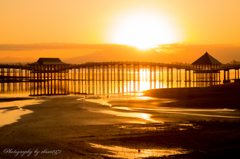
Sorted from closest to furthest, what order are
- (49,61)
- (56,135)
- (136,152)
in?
(136,152), (56,135), (49,61)

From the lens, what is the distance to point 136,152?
8414 mm

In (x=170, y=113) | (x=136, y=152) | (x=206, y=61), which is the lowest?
(x=136, y=152)

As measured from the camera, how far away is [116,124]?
1294 cm

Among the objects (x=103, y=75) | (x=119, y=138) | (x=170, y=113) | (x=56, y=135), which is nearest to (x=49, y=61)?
(x=103, y=75)

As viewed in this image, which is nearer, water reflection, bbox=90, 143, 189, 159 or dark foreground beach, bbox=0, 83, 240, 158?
water reflection, bbox=90, 143, 189, 159

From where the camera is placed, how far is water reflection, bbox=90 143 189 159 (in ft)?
26.5

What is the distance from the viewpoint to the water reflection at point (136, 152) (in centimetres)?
807

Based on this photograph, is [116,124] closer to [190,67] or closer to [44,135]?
[44,135]

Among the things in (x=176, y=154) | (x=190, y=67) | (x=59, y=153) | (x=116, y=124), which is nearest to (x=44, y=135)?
(x=59, y=153)

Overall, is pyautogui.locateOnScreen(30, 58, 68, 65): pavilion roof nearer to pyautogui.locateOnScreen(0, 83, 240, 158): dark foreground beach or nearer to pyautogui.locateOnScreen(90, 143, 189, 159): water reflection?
pyautogui.locateOnScreen(0, 83, 240, 158): dark foreground beach

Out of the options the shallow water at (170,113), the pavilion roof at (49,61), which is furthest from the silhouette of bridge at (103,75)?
the shallow water at (170,113)

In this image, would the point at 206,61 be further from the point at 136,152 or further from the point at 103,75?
the point at 136,152

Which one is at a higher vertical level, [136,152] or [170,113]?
[170,113]

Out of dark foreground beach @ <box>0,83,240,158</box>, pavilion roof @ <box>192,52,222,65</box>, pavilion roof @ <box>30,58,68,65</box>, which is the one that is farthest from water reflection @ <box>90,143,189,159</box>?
pavilion roof @ <box>30,58,68,65</box>
